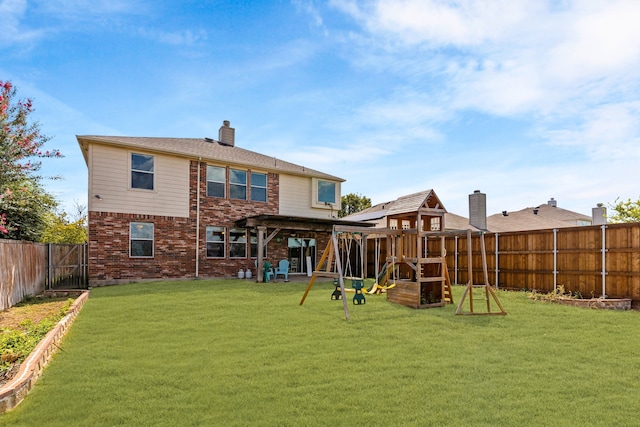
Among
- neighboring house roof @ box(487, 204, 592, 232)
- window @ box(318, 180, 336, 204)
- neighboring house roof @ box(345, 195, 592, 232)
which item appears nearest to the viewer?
window @ box(318, 180, 336, 204)

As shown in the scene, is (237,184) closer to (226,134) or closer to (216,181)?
(216,181)

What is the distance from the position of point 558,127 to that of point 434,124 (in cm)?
441

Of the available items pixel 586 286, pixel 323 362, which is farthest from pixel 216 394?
pixel 586 286

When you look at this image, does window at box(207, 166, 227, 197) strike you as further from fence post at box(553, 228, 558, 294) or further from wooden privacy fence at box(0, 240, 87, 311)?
fence post at box(553, 228, 558, 294)

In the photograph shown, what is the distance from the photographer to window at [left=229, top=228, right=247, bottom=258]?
17.0 metres

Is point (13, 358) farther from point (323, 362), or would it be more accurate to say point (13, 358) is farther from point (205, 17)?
point (205, 17)

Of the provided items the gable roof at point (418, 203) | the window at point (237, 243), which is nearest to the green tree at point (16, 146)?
the window at point (237, 243)

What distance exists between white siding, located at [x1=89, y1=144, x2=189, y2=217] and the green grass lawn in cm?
742

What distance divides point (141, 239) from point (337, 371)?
12.8m

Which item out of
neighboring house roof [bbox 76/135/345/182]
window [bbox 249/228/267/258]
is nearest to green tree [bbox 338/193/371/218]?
neighboring house roof [bbox 76/135/345/182]

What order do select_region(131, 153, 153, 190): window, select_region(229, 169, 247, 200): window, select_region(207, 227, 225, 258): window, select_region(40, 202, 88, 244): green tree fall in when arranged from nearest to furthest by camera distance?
select_region(131, 153, 153, 190): window, select_region(207, 227, 225, 258): window, select_region(229, 169, 247, 200): window, select_region(40, 202, 88, 244): green tree

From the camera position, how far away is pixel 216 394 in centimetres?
389

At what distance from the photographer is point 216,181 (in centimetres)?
1686

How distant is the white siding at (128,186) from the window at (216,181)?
96 centimetres
